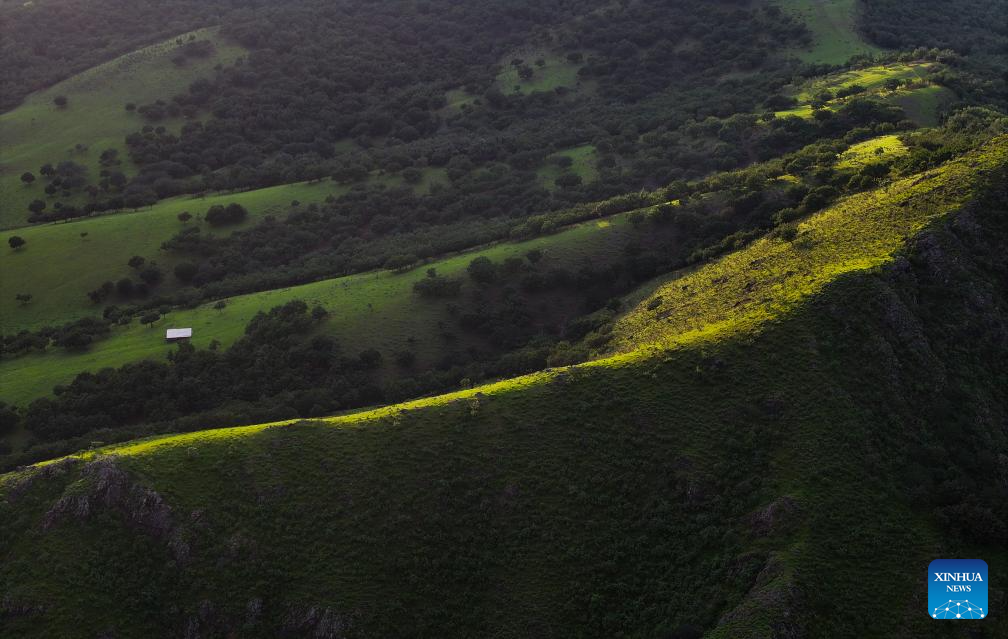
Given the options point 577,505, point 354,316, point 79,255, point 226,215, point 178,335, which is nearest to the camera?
point 577,505

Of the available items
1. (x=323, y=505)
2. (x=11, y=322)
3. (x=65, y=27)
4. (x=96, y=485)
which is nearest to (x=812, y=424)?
(x=323, y=505)

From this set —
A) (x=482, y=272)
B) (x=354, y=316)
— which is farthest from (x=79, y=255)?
(x=482, y=272)

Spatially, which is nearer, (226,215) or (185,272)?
(185,272)

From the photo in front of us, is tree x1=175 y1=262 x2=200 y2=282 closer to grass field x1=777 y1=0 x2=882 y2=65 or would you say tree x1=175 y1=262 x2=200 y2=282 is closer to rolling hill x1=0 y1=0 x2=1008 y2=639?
rolling hill x1=0 y1=0 x2=1008 y2=639

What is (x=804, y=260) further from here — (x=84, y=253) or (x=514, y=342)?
(x=84, y=253)

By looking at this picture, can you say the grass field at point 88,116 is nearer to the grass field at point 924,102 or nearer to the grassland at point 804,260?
the grassland at point 804,260
